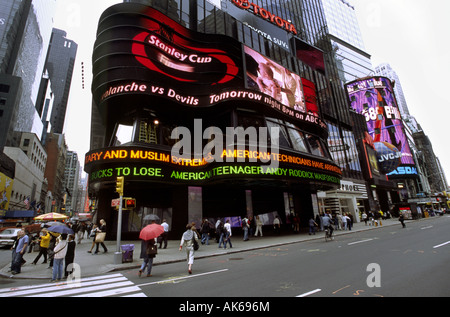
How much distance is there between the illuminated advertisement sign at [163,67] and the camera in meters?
20.8

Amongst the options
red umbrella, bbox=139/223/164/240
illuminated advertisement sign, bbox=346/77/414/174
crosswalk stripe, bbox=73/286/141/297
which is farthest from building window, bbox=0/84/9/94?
illuminated advertisement sign, bbox=346/77/414/174

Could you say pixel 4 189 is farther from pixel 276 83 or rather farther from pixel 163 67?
pixel 276 83

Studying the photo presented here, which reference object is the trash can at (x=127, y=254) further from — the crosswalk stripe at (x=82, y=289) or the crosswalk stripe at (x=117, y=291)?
A: the crosswalk stripe at (x=117, y=291)

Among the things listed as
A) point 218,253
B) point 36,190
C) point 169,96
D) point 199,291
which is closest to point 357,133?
point 169,96

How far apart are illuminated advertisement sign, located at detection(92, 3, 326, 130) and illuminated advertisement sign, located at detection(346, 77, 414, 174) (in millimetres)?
52413

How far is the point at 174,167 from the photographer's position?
20.4m

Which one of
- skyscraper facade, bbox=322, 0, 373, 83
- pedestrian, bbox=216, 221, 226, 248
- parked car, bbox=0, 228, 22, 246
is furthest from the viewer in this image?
skyscraper facade, bbox=322, 0, 373, 83

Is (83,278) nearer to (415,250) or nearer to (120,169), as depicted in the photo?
(120,169)

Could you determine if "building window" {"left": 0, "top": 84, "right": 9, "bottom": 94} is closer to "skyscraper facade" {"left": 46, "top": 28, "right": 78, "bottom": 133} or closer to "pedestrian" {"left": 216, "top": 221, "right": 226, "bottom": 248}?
"pedestrian" {"left": 216, "top": 221, "right": 226, "bottom": 248}

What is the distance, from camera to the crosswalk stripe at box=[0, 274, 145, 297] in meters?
6.65

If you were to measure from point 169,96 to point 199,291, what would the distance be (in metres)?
18.1

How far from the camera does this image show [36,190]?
8112 centimetres

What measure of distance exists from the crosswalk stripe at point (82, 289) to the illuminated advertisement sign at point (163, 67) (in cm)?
1555

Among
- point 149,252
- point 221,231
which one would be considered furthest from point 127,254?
point 221,231
